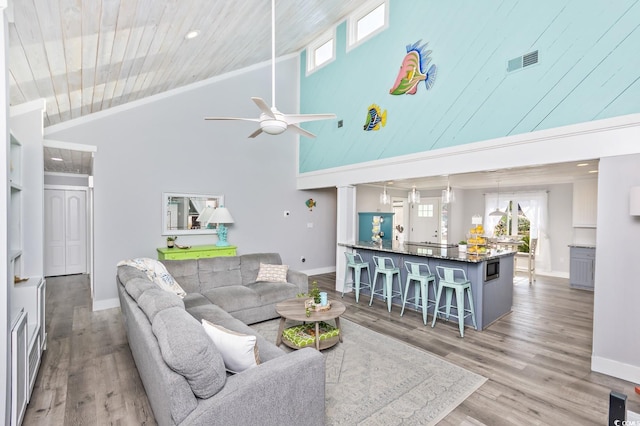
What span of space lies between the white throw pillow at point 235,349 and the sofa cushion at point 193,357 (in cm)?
19

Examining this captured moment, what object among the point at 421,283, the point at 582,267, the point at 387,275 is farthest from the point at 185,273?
the point at 582,267

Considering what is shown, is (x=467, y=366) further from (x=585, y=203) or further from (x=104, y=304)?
(x=585, y=203)

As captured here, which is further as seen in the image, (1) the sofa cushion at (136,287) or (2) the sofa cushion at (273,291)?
(2) the sofa cushion at (273,291)

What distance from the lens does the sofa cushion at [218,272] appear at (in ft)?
14.8

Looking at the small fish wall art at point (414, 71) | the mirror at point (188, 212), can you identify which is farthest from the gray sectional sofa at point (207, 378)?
the small fish wall art at point (414, 71)

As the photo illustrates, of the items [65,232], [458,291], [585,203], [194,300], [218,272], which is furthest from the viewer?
[65,232]

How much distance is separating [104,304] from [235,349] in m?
4.34

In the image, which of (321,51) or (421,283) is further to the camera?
(321,51)

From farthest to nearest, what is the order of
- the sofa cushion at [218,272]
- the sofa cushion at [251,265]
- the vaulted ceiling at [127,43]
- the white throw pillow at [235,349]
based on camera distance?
the sofa cushion at [251,265], the sofa cushion at [218,272], the vaulted ceiling at [127,43], the white throw pillow at [235,349]

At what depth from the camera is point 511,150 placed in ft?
12.4

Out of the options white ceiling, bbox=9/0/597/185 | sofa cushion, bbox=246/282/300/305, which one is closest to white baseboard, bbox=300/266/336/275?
sofa cushion, bbox=246/282/300/305

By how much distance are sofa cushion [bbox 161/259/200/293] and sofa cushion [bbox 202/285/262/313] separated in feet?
0.77

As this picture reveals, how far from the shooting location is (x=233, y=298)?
4.05 m

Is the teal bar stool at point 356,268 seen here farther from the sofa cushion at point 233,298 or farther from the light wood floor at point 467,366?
the sofa cushion at point 233,298
